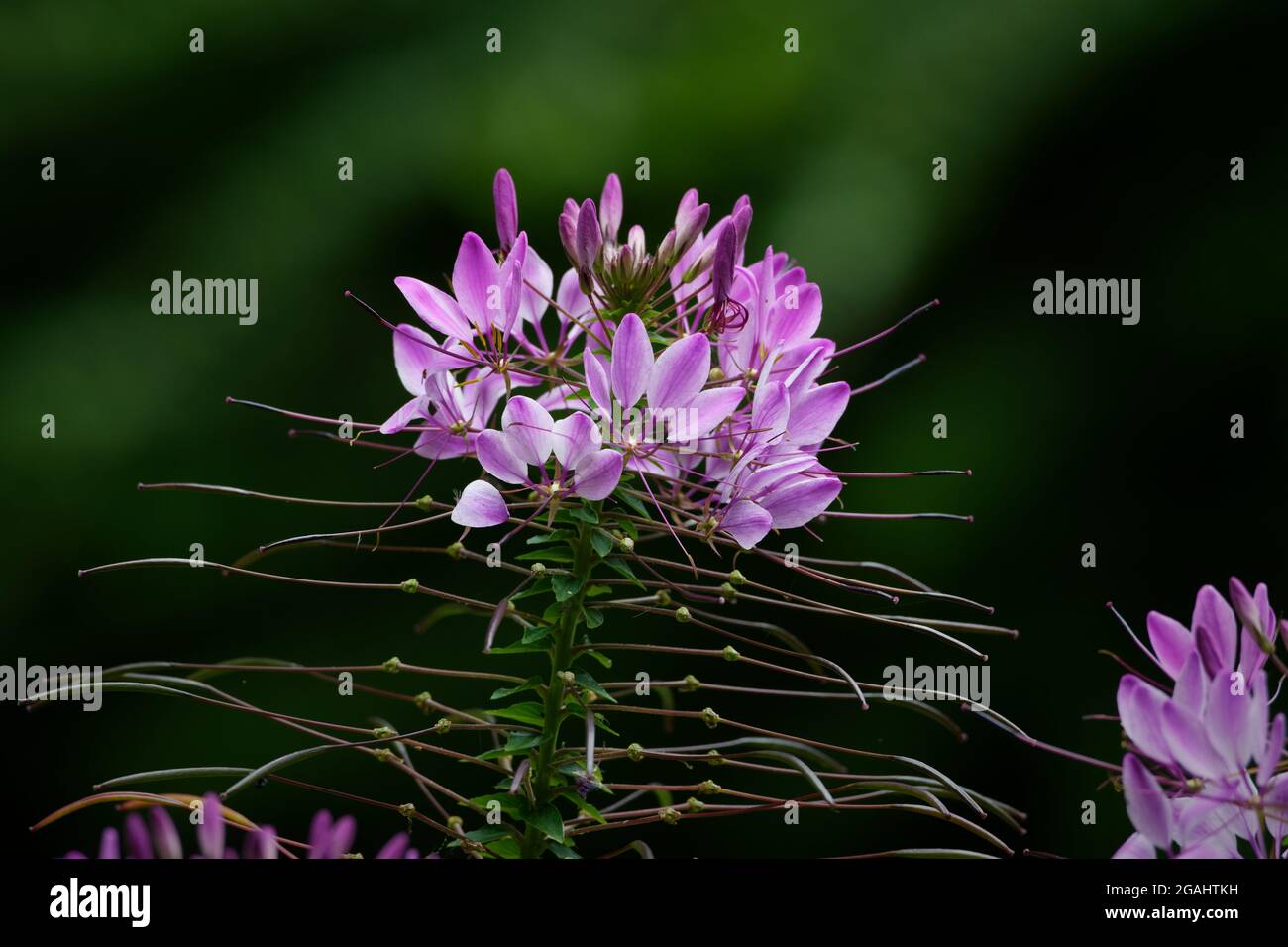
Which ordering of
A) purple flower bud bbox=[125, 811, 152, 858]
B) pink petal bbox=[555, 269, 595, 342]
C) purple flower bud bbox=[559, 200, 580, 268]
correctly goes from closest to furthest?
purple flower bud bbox=[125, 811, 152, 858] < purple flower bud bbox=[559, 200, 580, 268] < pink petal bbox=[555, 269, 595, 342]

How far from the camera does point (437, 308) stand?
66 cm

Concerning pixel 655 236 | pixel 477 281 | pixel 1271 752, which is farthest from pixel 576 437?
pixel 655 236

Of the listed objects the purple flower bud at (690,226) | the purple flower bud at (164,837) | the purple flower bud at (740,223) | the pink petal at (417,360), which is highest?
the purple flower bud at (690,226)

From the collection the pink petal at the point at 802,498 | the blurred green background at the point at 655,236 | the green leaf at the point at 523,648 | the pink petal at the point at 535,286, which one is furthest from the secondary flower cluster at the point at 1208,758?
the blurred green background at the point at 655,236

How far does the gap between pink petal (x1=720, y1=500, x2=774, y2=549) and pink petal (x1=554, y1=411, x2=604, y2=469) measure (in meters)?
0.09

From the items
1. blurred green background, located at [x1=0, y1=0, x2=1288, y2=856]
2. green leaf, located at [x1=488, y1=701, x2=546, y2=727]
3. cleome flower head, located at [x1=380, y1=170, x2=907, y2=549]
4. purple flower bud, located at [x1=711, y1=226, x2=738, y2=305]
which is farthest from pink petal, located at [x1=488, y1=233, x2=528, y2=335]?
blurred green background, located at [x1=0, y1=0, x2=1288, y2=856]

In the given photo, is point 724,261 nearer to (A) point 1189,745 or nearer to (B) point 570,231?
(B) point 570,231

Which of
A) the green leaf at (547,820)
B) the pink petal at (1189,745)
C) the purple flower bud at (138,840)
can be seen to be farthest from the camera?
the green leaf at (547,820)

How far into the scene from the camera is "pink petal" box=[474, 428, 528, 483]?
1.97 feet

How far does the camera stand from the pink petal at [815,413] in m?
0.64

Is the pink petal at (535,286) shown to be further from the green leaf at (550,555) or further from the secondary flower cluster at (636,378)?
the green leaf at (550,555)

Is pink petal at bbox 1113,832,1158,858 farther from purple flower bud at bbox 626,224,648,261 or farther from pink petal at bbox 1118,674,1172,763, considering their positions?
purple flower bud at bbox 626,224,648,261

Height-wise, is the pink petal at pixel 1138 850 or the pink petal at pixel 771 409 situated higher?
the pink petal at pixel 771 409
